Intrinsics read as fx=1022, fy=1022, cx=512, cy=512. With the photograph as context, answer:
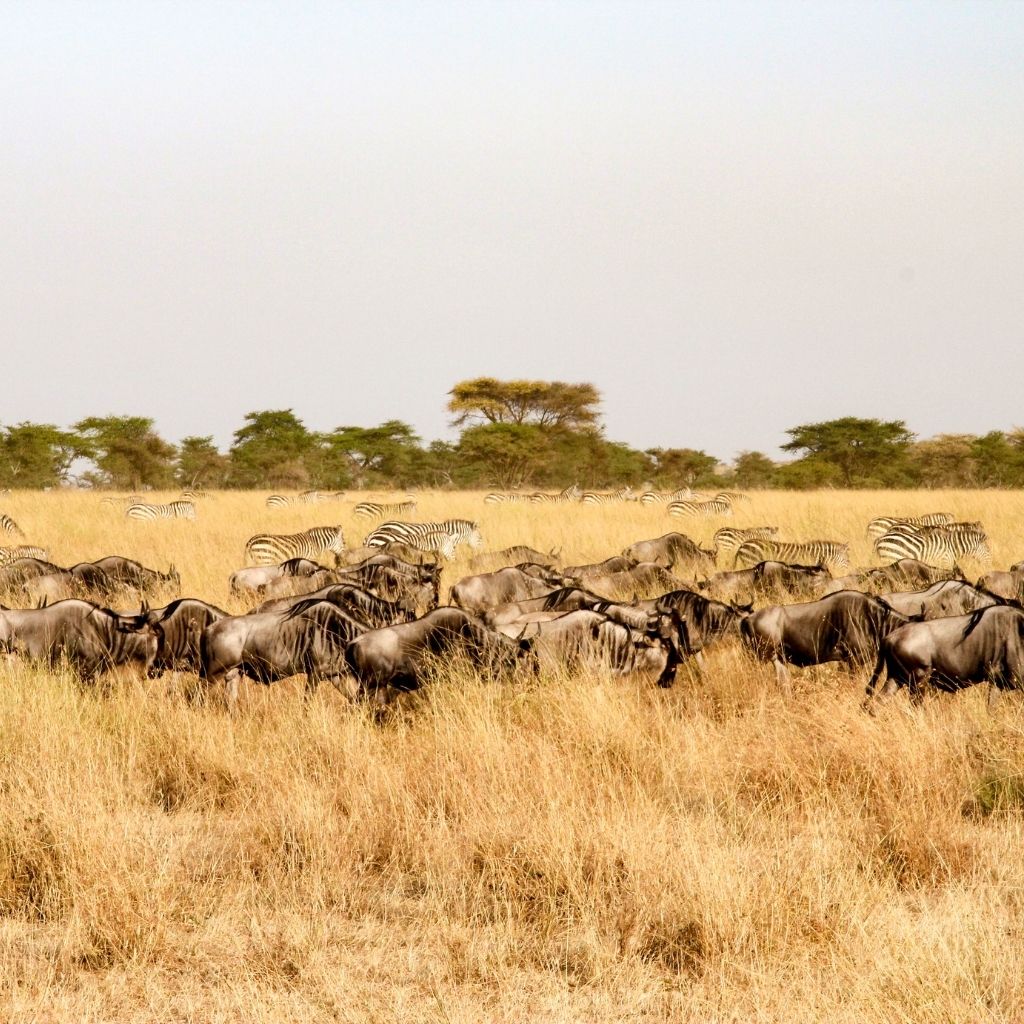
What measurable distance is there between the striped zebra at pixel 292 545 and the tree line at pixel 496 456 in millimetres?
29089

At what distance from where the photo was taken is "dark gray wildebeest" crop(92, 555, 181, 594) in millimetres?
10734

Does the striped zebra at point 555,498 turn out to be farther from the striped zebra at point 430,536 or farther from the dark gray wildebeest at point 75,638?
the dark gray wildebeest at point 75,638

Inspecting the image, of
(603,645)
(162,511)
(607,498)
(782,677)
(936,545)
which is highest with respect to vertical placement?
(607,498)

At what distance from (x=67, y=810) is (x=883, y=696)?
4.32m

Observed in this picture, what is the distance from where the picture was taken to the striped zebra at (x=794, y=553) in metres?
13.6

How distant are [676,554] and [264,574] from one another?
5.20m

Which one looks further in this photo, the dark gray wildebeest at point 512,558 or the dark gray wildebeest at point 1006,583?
the dark gray wildebeest at point 512,558

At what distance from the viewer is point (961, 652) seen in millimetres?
5680

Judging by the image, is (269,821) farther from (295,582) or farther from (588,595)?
(295,582)

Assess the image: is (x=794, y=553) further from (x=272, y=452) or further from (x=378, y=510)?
(x=272, y=452)

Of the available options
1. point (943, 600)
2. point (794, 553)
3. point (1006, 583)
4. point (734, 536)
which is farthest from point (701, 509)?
point (943, 600)

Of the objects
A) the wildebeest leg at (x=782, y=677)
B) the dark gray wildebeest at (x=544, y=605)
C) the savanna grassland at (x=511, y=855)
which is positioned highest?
the dark gray wildebeest at (x=544, y=605)

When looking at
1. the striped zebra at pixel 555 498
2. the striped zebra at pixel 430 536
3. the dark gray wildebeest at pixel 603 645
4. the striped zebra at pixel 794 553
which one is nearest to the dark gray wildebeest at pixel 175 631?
the dark gray wildebeest at pixel 603 645

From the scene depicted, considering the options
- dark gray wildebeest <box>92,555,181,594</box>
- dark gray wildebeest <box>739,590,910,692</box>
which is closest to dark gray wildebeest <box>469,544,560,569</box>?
dark gray wildebeest <box>92,555,181,594</box>
